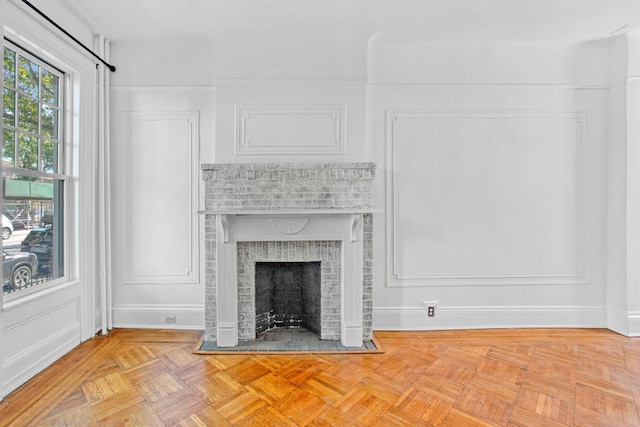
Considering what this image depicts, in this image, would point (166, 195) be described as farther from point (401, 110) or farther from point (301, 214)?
point (401, 110)

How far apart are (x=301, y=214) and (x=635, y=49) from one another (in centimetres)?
339

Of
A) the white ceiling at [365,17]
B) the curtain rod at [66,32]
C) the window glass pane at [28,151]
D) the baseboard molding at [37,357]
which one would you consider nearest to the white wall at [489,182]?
the white ceiling at [365,17]

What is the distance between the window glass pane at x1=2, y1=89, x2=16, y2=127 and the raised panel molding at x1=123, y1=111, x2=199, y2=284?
85 centimetres

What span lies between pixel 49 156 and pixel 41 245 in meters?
0.71

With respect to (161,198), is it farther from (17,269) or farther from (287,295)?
(287,295)

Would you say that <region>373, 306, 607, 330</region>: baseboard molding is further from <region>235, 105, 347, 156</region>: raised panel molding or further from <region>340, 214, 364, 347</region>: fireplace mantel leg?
<region>235, 105, 347, 156</region>: raised panel molding

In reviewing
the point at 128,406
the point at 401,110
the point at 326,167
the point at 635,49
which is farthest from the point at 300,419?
the point at 635,49

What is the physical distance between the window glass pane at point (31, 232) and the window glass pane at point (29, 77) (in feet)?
2.13

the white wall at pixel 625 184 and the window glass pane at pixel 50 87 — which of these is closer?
the window glass pane at pixel 50 87

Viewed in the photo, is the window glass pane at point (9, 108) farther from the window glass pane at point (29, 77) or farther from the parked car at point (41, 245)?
the parked car at point (41, 245)

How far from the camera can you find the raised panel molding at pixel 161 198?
305 cm

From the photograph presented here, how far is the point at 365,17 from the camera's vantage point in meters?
2.64

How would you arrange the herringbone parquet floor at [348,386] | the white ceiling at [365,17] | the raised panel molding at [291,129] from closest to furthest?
the herringbone parquet floor at [348,386]
the white ceiling at [365,17]
the raised panel molding at [291,129]

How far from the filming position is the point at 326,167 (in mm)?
2754
